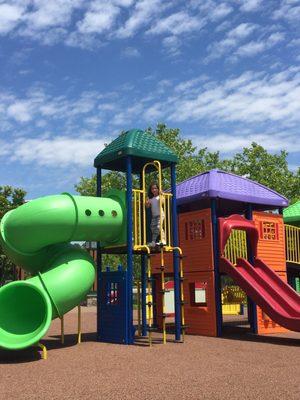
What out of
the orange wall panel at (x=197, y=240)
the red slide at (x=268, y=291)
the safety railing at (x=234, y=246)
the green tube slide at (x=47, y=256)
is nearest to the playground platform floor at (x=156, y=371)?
the red slide at (x=268, y=291)

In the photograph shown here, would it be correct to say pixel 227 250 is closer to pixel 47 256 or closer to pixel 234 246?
pixel 234 246

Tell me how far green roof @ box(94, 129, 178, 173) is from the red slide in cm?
310

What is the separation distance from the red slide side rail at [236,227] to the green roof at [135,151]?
2222 millimetres

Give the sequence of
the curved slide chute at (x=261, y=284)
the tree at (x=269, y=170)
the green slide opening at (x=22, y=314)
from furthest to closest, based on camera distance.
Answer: the tree at (x=269, y=170), the curved slide chute at (x=261, y=284), the green slide opening at (x=22, y=314)

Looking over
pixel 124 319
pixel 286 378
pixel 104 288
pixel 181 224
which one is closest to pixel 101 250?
pixel 104 288

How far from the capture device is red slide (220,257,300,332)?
11.0 meters

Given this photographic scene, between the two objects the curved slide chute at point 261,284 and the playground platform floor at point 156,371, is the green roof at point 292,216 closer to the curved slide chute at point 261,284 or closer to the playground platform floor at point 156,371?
the curved slide chute at point 261,284

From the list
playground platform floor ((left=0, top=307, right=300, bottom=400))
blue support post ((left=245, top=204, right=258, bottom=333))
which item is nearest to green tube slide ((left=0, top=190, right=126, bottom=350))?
playground platform floor ((left=0, top=307, right=300, bottom=400))

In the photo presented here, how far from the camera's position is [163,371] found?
7.18m

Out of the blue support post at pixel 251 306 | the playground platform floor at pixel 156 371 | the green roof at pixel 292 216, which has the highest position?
the green roof at pixel 292 216

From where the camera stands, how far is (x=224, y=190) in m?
12.9

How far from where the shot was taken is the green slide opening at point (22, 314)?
8.66 m

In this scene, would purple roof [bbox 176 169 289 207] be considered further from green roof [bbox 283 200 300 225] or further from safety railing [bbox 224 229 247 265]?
green roof [bbox 283 200 300 225]

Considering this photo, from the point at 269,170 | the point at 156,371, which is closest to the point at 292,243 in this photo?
the point at 156,371
